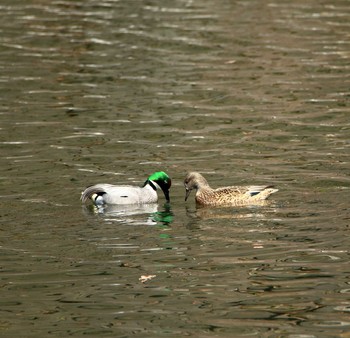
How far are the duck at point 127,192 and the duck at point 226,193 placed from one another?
0.33 m

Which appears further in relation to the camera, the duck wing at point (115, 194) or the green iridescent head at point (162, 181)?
the green iridescent head at point (162, 181)

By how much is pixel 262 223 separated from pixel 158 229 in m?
1.17

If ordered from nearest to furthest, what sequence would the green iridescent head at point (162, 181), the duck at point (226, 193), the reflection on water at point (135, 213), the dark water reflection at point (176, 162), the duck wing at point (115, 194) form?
the dark water reflection at point (176, 162) < the reflection on water at point (135, 213) < the duck at point (226, 193) < the duck wing at point (115, 194) < the green iridescent head at point (162, 181)

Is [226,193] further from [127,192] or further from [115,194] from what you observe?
[115,194]

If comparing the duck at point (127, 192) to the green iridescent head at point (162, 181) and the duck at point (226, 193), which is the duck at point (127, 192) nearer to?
the green iridescent head at point (162, 181)

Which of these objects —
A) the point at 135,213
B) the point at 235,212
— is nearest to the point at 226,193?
the point at 235,212

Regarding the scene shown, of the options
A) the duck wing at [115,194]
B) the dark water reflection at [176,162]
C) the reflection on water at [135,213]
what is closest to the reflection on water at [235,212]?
the dark water reflection at [176,162]

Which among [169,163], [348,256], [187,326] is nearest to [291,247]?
[348,256]

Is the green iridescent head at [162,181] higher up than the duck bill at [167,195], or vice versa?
the green iridescent head at [162,181]

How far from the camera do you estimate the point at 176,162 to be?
57.3 feet

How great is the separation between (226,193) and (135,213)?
1.13 metres

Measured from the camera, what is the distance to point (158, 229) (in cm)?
Result: 1374

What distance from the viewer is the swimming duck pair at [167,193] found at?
14.8 m

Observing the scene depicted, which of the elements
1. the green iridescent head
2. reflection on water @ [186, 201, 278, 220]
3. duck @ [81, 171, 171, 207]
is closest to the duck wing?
duck @ [81, 171, 171, 207]
